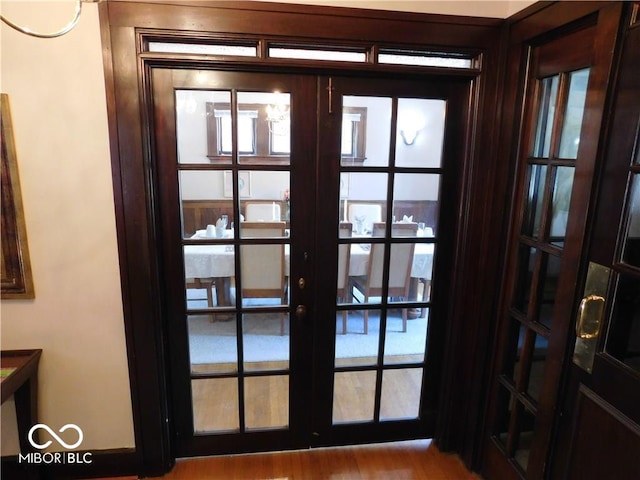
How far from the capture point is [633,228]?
1.19 meters

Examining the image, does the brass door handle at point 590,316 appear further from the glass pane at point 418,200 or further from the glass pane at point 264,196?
the glass pane at point 264,196

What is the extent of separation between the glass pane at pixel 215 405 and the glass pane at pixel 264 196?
0.86 meters

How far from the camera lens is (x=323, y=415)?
2107 mm

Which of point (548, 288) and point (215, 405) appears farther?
point (215, 405)

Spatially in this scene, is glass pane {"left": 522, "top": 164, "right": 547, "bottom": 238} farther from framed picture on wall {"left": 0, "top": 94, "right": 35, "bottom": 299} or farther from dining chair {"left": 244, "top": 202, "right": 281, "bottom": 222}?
framed picture on wall {"left": 0, "top": 94, "right": 35, "bottom": 299}

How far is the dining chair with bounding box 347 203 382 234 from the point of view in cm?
188

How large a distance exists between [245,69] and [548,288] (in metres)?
1.54

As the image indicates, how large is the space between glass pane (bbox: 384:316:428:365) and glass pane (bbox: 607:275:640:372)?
903mm

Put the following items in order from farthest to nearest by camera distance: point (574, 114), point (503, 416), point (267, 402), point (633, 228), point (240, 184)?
point (267, 402) → point (503, 416) → point (240, 184) → point (574, 114) → point (633, 228)

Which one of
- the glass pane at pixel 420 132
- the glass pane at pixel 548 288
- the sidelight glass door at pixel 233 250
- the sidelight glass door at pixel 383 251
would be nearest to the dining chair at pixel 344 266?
the sidelight glass door at pixel 383 251

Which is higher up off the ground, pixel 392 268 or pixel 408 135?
pixel 408 135

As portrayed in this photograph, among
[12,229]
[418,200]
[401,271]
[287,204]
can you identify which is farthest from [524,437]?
[12,229]

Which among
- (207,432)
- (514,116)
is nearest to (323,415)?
(207,432)

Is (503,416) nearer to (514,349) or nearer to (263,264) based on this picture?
(514,349)
